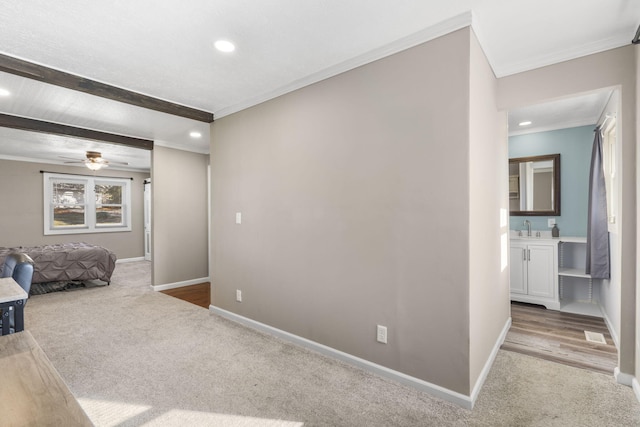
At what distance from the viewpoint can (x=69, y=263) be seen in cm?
516

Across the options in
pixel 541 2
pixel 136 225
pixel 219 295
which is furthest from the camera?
pixel 136 225

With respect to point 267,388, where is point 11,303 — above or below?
above

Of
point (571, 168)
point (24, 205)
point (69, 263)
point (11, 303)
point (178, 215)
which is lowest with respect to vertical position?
point (69, 263)

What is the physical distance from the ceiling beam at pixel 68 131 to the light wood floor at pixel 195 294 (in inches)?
90.9

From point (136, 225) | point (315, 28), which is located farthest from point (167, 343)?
point (136, 225)

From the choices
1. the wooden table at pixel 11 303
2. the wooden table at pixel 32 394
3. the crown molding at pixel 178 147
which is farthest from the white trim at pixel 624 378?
the crown molding at pixel 178 147

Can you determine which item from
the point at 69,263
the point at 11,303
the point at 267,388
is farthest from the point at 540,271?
the point at 69,263

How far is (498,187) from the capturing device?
290 cm

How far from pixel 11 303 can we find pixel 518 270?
4.98m

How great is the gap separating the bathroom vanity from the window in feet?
27.3

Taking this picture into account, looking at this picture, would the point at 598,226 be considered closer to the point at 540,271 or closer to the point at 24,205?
the point at 540,271

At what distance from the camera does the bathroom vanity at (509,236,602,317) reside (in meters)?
3.99

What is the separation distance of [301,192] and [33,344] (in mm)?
2083

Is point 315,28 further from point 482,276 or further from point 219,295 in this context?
point 219,295
